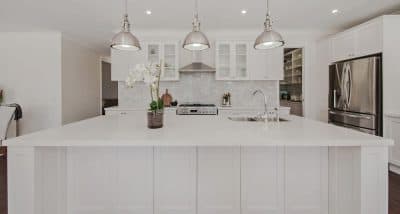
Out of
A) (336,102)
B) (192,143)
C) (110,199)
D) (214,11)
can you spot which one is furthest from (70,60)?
(336,102)

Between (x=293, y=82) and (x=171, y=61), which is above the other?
(x=171, y=61)

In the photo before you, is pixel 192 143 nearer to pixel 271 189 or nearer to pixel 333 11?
pixel 271 189

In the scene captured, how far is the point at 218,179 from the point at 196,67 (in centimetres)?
299

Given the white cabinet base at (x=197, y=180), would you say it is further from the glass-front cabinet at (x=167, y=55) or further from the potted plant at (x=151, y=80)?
the glass-front cabinet at (x=167, y=55)

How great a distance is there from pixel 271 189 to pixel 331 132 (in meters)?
0.64

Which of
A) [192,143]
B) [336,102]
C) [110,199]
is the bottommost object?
[110,199]

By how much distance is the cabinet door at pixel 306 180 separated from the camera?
184 centimetres

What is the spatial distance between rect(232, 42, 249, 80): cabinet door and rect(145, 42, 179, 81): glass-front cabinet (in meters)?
1.16

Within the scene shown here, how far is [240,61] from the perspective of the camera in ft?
15.3

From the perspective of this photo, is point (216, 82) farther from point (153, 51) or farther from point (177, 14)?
point (177, 14)

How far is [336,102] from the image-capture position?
395 centimetres

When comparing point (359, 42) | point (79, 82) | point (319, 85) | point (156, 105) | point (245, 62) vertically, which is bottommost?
point (156, 105)

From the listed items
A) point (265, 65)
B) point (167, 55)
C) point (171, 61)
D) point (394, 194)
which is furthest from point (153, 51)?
point (394, 194)

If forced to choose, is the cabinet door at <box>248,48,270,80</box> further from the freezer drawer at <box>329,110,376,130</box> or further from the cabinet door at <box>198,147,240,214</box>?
the cabinet door at <box>198,147,240,214</box>
